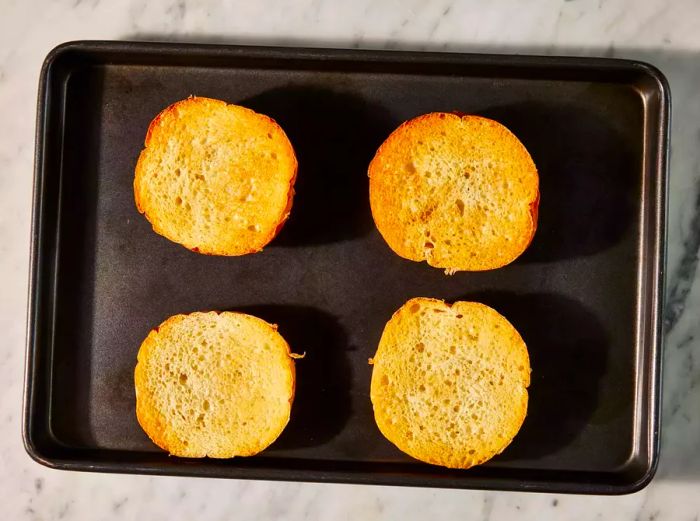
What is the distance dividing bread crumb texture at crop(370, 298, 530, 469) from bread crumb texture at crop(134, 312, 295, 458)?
24 centimetres

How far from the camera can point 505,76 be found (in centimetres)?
159

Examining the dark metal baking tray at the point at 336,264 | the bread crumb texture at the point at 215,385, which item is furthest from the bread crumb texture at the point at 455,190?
the bread crumb texture at the point at 215,385

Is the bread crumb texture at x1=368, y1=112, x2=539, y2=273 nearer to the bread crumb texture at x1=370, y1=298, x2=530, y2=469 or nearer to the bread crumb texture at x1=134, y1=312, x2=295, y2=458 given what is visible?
the bread crumb texture at x1=370, y1=298, x2=530, y2=469

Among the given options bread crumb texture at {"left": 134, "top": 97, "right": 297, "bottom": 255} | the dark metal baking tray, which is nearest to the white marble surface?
the dark metal baking tray

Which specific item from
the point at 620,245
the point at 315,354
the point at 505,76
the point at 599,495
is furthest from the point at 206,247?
the point at 599,495

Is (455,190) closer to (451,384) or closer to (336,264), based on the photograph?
(336,264)

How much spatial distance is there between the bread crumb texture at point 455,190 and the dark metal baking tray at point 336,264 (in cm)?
9

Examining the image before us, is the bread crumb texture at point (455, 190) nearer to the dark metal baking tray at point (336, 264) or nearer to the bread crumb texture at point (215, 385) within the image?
the dark metal baking tray at point (336, 264)

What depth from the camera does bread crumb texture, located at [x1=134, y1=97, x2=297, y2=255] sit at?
1517 millimetres

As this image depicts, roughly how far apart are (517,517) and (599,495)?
20 centimetres

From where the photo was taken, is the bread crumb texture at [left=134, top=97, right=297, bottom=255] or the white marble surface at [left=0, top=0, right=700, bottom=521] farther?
the white marble surface at [left=0, top=0, right=700, bottom=521]

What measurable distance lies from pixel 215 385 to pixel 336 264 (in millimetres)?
393

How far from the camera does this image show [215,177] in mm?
1525

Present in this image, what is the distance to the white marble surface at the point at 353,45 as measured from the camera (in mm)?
1642
